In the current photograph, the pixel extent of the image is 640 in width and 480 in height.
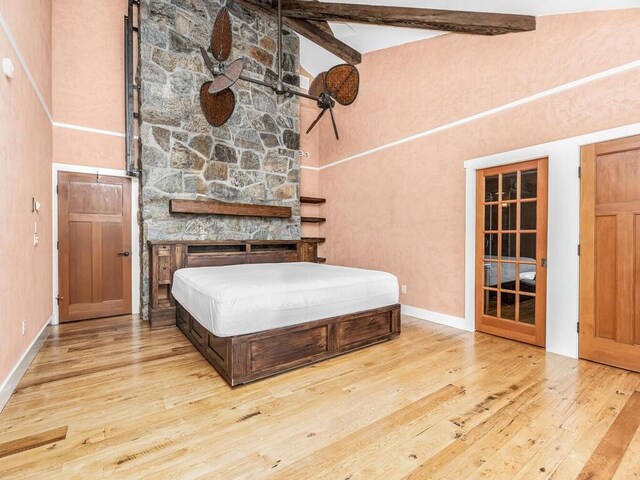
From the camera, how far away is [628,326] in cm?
273

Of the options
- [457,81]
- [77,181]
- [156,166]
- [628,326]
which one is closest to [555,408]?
[628,326]

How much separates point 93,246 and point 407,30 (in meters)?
5.23

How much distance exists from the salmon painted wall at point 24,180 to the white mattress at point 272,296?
1.26 m

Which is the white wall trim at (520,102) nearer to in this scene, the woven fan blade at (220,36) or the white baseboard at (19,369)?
the woven fan blade at (220,36)

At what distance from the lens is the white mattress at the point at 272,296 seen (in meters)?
2.40

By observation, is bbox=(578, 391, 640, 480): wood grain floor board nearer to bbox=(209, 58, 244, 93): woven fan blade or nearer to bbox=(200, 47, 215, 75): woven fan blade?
bbox=(209, 58, 244, 93): woven fan blade

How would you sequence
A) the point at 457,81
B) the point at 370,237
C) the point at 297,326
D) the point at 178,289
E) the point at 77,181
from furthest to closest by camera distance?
the point at 370,237
the point at 77,181
the point at 457,81
the point at 178,289
the point at 297,326

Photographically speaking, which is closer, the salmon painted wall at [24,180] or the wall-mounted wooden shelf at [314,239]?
the salmon painted wall at [24,180]

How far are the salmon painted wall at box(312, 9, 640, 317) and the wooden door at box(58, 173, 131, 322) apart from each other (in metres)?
3.46

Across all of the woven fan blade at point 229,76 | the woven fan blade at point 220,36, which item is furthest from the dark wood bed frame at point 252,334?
the woven fan blade at point 220,36

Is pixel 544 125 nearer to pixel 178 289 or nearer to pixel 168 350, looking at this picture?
pixel 178 289

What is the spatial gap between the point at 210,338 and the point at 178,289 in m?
0.96

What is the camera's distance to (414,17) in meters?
3.77

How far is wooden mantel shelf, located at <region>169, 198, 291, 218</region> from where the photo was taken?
4.42 metres
